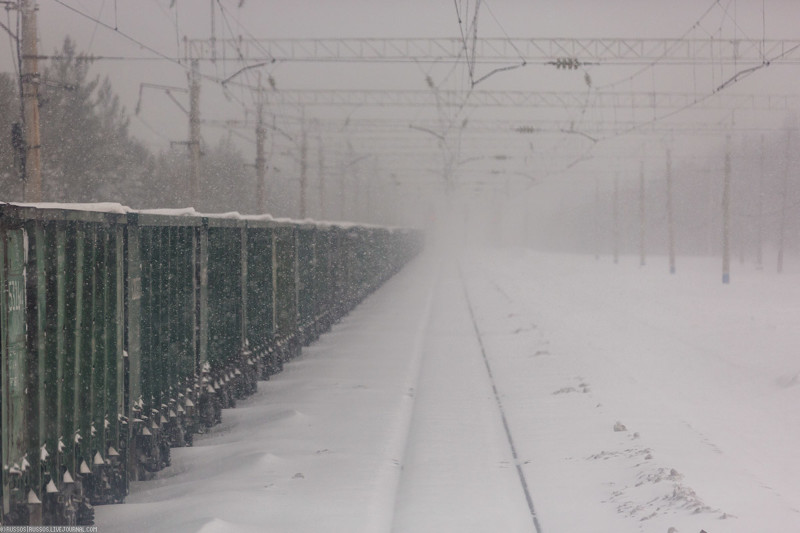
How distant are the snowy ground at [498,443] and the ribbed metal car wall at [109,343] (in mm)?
496

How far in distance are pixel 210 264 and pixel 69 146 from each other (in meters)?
41.7

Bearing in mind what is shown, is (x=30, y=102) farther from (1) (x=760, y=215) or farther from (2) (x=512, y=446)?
(1) (x=760, y=215)

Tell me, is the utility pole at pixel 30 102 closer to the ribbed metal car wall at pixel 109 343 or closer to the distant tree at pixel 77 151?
the ribbed metal car wall at pixel 109 343

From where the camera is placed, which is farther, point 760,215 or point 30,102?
point 760,215

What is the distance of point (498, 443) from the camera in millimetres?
9609

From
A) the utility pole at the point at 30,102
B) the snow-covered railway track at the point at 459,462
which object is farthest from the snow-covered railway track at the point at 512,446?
the utility pole at the point at 30,102

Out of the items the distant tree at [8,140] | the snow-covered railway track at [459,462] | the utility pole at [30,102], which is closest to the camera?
the snow-covered railway track at [459,462]

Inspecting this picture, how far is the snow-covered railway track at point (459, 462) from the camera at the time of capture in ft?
22.9

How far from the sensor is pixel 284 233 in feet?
46.5

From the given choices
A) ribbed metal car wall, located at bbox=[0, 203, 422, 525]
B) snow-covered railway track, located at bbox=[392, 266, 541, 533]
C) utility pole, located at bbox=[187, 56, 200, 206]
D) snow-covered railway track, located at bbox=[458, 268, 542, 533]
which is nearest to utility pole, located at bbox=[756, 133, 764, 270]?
utility pole, located at bbox=[187, 56, 200, 206]

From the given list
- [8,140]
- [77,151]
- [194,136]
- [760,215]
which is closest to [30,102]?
[194,136]

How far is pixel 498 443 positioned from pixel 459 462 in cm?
106

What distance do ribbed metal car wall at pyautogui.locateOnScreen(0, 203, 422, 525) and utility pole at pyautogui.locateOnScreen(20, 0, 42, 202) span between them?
19.7 ft

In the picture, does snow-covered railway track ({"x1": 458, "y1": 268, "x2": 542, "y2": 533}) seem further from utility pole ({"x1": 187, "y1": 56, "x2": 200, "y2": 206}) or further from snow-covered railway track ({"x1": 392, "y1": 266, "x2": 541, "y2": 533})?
utility pole ({"x1": 187, "y1": 56, "x2": 200, "y2": 206})
